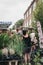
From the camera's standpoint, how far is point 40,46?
7086 mm

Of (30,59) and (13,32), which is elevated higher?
(13,32)

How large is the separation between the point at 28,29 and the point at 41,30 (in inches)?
13.4

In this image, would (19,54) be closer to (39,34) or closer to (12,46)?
(12,46)

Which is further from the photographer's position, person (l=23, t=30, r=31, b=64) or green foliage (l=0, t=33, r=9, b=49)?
person (l=23, t=30, r=31, b=64)

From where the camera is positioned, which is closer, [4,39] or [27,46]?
[4,39]

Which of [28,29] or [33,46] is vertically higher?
[28,29]

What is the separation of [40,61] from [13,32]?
40.0 inches

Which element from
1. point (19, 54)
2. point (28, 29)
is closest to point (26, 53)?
point (19, 54)

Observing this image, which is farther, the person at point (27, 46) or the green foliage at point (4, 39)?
the person at point (27, 46)

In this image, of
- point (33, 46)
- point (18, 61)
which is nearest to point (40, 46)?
point (33, 46)

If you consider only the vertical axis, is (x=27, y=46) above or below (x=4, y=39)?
below

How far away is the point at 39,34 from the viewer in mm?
7008

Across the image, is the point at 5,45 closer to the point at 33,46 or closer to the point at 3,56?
the point at 3,56

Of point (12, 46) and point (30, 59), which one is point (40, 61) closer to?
point (30, 59)
